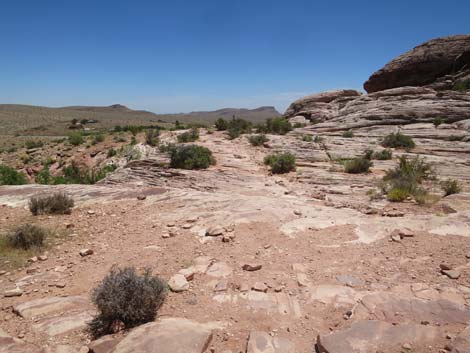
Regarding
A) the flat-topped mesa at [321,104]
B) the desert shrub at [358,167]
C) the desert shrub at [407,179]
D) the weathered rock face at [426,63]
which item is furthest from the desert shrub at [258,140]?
the weathered rock face at [426,63]

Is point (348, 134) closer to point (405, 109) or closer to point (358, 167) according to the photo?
point (405, 109)

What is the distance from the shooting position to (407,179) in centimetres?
686

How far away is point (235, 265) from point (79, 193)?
5029 millimetres

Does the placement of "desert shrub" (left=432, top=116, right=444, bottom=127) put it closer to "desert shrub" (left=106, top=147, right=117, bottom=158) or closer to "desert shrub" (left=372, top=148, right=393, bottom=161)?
"desert shrub" (left=372, top=148, right=393, bottom=161)

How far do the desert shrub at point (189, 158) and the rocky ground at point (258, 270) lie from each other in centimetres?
203

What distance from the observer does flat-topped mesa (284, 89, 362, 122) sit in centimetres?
2152

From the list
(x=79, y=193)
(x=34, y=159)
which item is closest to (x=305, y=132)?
(x=79, y=193)

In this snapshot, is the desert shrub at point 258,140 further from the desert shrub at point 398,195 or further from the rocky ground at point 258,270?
the desert shrub at point 398,195

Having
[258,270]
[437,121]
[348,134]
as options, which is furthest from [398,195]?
[437,121]

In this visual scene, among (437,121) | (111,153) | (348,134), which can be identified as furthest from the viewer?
(111,153)

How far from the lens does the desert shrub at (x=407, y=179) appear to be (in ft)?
20.8

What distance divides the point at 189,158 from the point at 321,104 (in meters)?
16.7

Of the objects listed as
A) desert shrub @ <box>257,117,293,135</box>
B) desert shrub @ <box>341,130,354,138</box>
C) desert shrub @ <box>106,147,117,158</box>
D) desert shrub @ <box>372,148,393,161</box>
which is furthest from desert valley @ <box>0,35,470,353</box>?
desert shrub @ <box>257,117,293,135</box>

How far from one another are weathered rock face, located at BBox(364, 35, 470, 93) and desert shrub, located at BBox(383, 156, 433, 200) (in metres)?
15.4
